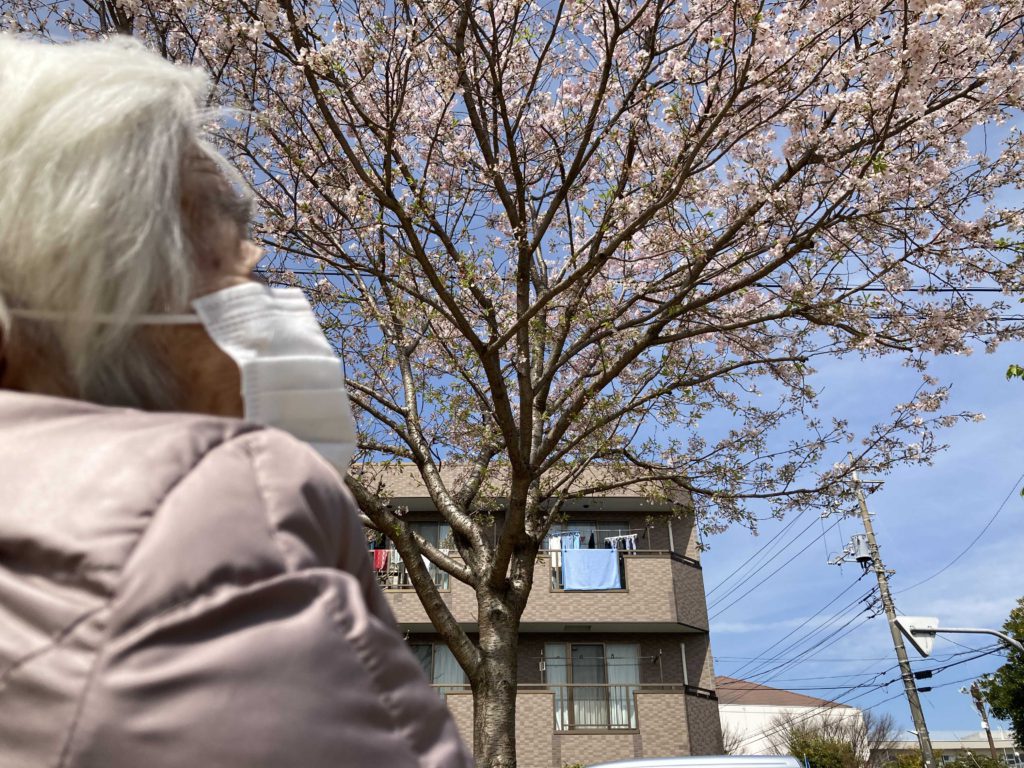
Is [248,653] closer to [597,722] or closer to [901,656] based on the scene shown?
[597,722]

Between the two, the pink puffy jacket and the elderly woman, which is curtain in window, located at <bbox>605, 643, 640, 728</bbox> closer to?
the elderly woman

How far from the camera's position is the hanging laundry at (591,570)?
18328mm

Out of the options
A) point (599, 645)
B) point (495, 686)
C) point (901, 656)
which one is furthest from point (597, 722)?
point (495, 686)

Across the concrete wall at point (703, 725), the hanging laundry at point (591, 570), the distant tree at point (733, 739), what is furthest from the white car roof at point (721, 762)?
the distant tree at point (733, 739)

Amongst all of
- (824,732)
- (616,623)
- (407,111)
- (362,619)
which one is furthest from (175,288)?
(824,732)

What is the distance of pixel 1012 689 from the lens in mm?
22203

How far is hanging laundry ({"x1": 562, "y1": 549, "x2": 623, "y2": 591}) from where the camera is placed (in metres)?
18.3

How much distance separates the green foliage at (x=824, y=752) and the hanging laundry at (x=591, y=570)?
46.4 feet

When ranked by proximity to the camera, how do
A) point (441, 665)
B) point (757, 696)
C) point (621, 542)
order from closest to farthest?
point (441, 665) < point (621, 542) < point (757, 696)

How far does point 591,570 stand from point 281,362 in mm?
Result: 18084

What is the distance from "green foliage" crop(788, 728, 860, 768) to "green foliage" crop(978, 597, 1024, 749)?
6.81 m

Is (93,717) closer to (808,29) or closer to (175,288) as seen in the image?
(175,288)

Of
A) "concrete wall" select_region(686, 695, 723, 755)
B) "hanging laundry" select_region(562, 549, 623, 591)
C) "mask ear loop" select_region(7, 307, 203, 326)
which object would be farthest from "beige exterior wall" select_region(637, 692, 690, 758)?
"mask ear loop" select_region(7, 307, 203, 326)

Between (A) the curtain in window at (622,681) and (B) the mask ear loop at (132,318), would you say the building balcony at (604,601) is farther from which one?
(B) the mask ear loop at (132,318)
